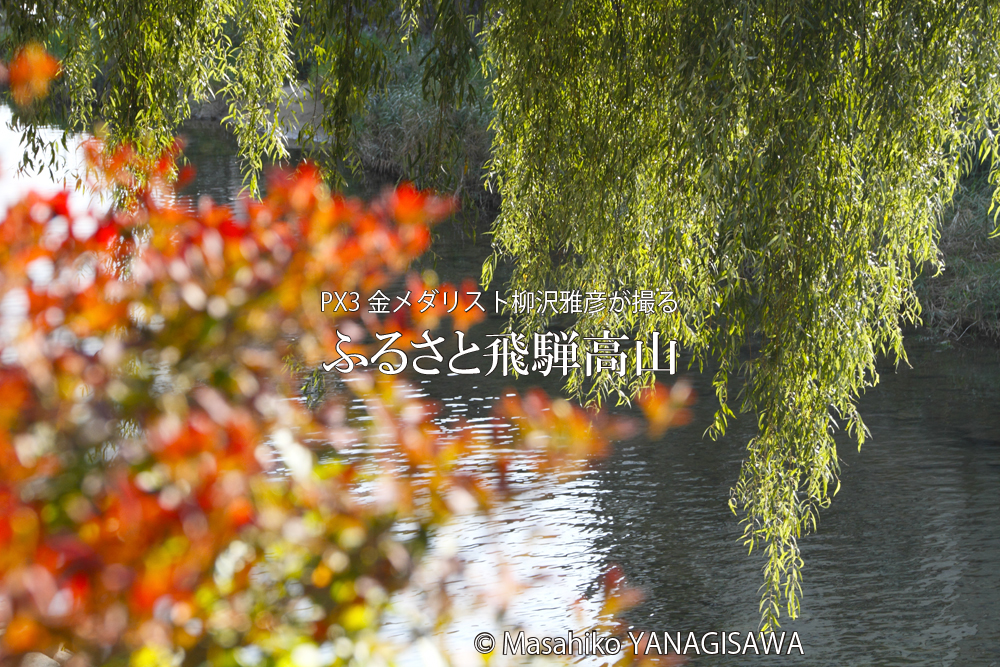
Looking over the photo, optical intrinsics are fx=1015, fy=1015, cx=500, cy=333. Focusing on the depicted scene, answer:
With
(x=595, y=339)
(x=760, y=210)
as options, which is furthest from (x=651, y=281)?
(x=760, y=210)

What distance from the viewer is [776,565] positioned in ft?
13.7

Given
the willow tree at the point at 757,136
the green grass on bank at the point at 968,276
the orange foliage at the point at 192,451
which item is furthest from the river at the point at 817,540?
the orange foliage at the point at 192,451

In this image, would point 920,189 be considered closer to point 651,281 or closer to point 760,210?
point 760,210

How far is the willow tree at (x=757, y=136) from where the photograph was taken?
3.41 m

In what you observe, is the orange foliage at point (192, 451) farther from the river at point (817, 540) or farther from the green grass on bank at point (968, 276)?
the green grass on bank at point (968, 276)

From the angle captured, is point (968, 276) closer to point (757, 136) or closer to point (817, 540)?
point (817, 540)

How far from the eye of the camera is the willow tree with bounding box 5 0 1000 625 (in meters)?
3.41

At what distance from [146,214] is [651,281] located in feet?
12.2

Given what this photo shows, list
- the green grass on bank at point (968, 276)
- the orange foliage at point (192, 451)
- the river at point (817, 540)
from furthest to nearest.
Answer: the green grass on bank at point (968, 276)
the river at point (817, 540)
the orange foliage at point (192, 451)

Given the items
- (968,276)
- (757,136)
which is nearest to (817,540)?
(757,136)

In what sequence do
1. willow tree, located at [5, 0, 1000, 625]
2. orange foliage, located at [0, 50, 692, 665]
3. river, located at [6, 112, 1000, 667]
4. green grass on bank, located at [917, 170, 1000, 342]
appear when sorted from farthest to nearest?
green grass on bank, located at [917, 170, 1000, 342], river, located at [6, 112, 1000, 667], willow tree, located at [5, 0, 1000, 625], orange foliage, located at [0, 50, 692, 665]

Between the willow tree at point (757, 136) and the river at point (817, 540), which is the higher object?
the willow tree at point (757, 136)

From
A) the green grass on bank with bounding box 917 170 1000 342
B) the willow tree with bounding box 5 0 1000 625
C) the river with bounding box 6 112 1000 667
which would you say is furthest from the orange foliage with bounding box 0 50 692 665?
the green grass on bank with bounding box 917 170 1000 342

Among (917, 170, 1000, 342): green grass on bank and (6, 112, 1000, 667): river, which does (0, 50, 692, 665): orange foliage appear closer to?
(6, 112, 1000, 667): river
